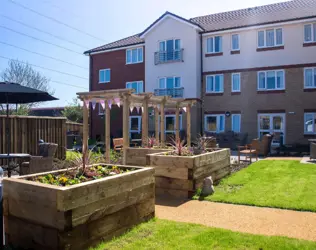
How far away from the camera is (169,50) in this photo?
22141 millimetres

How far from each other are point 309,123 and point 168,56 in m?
10.0

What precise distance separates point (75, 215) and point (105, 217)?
0.50m

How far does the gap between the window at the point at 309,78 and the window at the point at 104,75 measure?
14177mm

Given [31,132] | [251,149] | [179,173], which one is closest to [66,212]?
[179,173]

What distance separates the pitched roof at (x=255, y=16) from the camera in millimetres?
19234

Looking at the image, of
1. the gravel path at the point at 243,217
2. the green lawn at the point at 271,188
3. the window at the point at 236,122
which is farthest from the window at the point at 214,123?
the gravel path at the point at 243,217

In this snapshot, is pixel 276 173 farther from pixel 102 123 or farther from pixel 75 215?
pixel 102 123

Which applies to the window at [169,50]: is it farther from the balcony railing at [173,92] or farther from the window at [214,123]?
the window at [214,123]

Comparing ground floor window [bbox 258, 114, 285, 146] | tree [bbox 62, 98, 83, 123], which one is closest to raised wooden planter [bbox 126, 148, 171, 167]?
ground floor window [bbox 258, 114, 285, 146]

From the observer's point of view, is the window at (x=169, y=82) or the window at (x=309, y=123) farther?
the window at (x=169, y=82)

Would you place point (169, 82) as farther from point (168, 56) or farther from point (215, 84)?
point (215, 84)

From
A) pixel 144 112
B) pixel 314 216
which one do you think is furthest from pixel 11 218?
pixel 144 112

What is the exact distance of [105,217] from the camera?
12.5ft

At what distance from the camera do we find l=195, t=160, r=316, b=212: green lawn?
5812mm
